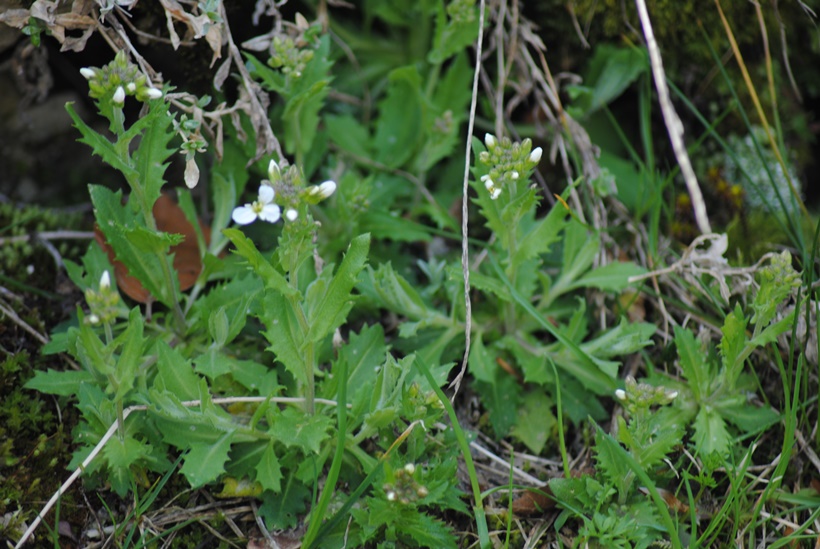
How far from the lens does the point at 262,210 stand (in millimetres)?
2021

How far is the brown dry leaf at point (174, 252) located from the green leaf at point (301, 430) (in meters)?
0.92

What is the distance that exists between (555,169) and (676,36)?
2.77 feet

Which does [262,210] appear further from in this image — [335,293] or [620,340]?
[620,340]

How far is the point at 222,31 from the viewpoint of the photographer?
8.86 ft

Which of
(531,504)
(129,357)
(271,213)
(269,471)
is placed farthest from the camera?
(531,504)

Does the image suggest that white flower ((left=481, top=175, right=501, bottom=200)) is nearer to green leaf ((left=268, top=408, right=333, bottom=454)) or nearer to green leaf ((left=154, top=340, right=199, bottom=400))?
green leaf ((left=268, top=408, right=333, bottom=454))

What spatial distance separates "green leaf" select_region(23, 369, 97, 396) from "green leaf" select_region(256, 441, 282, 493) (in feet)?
2.03

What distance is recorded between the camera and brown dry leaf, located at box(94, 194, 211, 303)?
283cm

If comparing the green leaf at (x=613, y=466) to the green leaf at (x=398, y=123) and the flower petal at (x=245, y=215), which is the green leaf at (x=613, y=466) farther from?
the green leaf at (x=398, y=123)

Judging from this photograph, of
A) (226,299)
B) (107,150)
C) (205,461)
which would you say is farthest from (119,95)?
(205,461)

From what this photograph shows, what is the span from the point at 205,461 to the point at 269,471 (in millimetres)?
199

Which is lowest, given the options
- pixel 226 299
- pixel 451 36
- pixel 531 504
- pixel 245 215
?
pixel 531 504

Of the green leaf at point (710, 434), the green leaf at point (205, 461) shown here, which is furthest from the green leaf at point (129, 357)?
the green leaf at point (710, 434)

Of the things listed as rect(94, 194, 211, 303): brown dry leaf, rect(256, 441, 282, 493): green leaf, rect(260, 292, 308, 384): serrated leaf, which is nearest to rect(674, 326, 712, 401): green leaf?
rect(260, 292, 308, 384): serrated leaf
